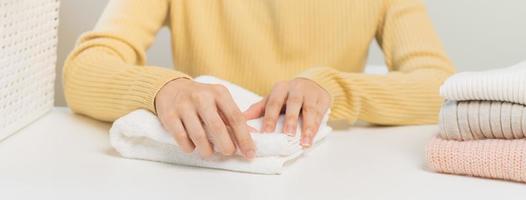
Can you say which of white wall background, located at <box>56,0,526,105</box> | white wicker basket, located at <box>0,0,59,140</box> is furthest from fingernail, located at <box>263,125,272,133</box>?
white wall background, located at <box>56,0,526,105</box>

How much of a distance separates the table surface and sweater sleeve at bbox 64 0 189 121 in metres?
0.06

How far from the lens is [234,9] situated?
117cm

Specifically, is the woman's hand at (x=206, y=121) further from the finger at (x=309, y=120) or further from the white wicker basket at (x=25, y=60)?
the white wicker basket at (x=25, y=60)

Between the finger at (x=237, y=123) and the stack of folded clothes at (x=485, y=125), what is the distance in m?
→ 0.18

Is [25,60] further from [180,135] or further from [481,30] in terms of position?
[481,30]

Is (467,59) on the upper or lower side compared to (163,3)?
lower

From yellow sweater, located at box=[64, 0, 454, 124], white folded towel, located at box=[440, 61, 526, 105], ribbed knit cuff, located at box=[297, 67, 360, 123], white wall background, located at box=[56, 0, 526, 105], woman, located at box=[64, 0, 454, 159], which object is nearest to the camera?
white folded towel, located at box=[440, 61, 526, 105]

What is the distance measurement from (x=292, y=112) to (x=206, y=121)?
4.2 inches

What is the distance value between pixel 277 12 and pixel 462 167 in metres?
0.51

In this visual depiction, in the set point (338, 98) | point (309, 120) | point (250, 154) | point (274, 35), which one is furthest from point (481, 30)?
point (250, 154)

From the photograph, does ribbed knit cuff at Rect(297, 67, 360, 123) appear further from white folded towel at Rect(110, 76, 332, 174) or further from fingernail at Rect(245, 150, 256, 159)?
fingernail at Rect(245, 150, 256, 159)

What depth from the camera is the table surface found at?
0.69 metres

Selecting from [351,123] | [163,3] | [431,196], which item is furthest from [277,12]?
[431,196]

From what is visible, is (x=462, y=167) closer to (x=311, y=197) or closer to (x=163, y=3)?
(x=311, y=197)
